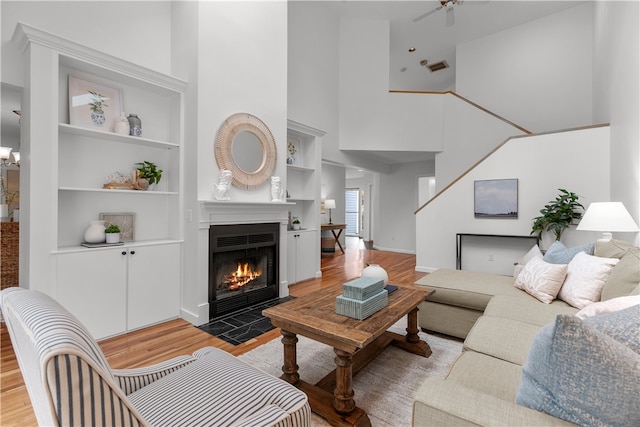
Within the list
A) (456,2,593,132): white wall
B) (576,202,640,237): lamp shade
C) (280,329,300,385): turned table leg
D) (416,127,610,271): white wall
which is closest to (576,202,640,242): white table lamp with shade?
(576,202,640,237): lamp shade

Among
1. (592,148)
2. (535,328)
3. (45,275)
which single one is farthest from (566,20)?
(45,275)

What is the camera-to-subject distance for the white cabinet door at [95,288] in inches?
95.9

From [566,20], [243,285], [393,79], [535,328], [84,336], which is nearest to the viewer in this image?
[84,336]

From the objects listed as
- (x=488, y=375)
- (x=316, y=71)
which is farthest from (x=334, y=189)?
(x=488, y=375)

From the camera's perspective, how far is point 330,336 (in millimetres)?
1551

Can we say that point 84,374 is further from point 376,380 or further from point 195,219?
point 195,219

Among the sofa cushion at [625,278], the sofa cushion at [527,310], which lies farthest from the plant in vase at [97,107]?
the sofa cushion at [625,278]

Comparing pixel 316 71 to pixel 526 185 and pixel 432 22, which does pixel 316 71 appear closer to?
pixel 432 22

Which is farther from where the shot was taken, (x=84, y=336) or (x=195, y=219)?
(x=195, y=219)

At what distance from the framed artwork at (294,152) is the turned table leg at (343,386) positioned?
3.55 metres

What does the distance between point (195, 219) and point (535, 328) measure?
2902 mm

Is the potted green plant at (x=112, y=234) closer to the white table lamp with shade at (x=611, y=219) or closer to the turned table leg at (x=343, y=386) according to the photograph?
the turned table leg at (x=343, y=386)

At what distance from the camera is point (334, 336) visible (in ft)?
5.02

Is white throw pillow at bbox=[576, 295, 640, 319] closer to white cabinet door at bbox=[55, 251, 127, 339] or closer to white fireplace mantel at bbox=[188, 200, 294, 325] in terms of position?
white fireplace mantel at bbox=[188, 200, 294, 325]
